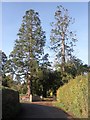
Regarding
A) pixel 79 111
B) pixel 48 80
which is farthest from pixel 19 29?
pixel 79 111

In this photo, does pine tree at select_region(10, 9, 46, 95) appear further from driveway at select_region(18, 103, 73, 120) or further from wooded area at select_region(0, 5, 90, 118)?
driveway at select_region(18, 103, 73, 120)

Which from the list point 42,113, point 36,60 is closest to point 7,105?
point 42,113

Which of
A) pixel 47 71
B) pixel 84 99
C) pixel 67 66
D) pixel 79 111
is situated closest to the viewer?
pixel 84 99

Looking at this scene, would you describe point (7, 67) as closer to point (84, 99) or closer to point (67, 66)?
point (67, 66)

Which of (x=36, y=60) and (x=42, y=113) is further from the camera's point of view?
(x=36, y=60)

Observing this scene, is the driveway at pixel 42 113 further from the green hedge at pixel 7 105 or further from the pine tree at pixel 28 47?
the pine tree at pixel 28 47

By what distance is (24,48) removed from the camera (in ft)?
183

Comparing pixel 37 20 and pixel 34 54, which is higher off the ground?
pixel 37 20

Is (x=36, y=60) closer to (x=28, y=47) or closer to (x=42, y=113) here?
(x=28, y=47)

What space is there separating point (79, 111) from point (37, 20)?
1528 inches

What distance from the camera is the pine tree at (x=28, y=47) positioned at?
5534cm

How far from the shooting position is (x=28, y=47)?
55844mm

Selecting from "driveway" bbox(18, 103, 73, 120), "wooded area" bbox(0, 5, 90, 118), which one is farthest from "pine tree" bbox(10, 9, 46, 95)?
"driveway" bbox(18, 103, 73, 120)

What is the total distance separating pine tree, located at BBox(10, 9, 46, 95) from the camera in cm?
5534
